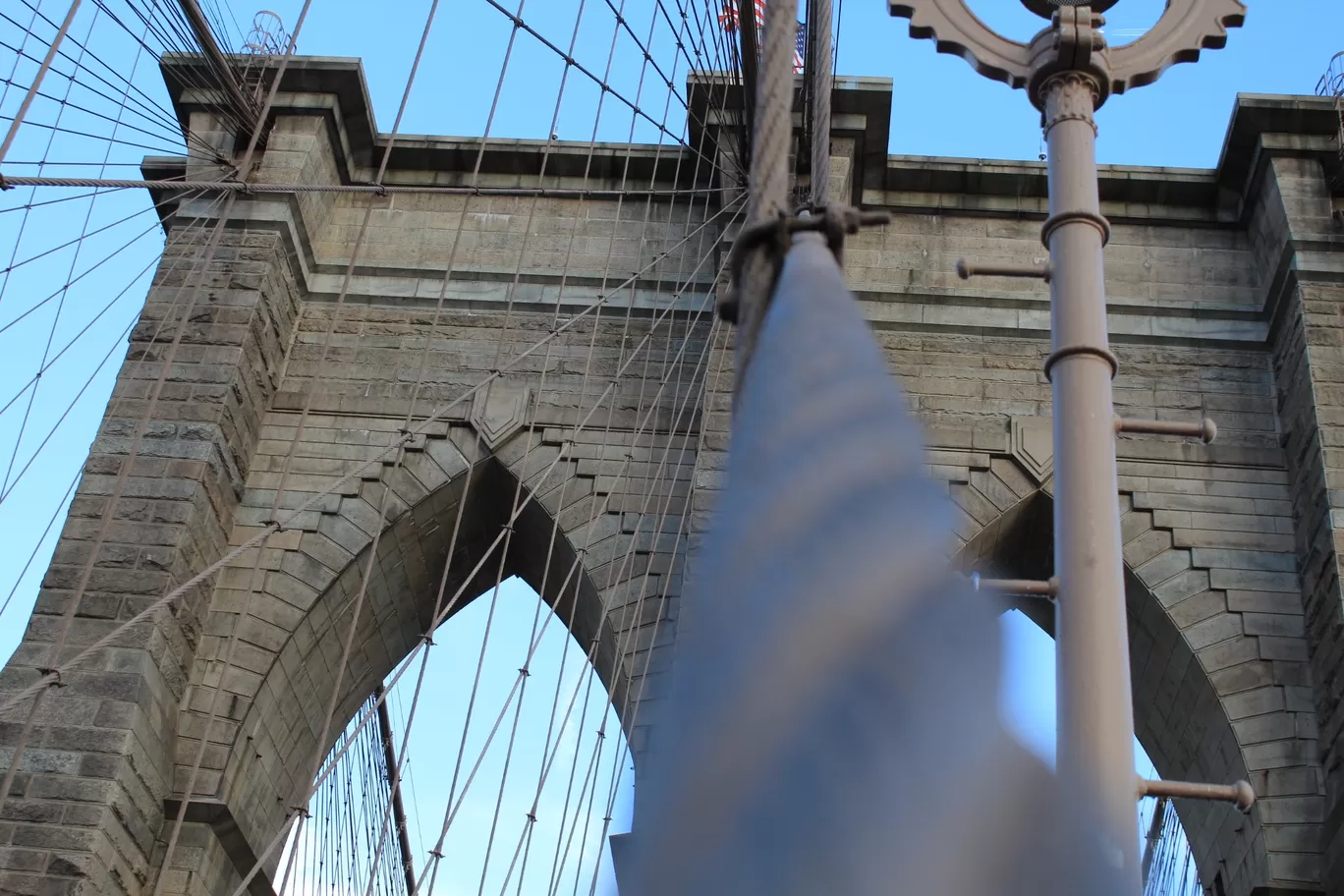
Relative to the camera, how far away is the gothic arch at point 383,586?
7801mm

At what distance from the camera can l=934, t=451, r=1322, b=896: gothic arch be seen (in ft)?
24.2

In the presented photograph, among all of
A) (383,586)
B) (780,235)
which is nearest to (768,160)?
(780,235)

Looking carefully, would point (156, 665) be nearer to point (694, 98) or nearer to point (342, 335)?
point (342, 335)

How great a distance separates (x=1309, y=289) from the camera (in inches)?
334

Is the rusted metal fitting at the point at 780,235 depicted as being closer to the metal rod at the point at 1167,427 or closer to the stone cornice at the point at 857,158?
the metal rod at the point at 1167,427

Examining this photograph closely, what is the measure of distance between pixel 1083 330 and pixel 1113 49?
3.10ft

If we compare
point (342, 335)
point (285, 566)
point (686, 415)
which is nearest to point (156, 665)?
point (285, 566)

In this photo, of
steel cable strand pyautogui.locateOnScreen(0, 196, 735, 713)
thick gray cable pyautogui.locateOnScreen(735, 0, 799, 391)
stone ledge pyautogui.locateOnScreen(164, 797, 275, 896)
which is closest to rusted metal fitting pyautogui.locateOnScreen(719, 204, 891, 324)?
thick gray cable pyautogui.locateOnScreen(735, 0, 799, 391)

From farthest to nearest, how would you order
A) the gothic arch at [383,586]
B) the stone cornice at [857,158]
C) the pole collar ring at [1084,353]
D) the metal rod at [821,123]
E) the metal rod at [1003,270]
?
the stone cornice at [857,158], the gothic arch at [383,586], the metal rod at [1003,270], the pole collar ring at [1084,353], the metal rod at [821,123]

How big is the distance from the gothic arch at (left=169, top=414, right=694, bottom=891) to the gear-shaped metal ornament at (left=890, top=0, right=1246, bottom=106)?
13.3 ft

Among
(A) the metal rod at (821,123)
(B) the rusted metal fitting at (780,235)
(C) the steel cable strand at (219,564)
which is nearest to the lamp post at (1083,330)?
(A) the metal rod at (821,123)

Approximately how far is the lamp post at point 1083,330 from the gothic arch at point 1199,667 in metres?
3.70

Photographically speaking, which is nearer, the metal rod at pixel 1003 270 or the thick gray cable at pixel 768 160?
the thick gray cable at pixel 768 160

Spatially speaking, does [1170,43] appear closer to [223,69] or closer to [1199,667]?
[1199,667]
